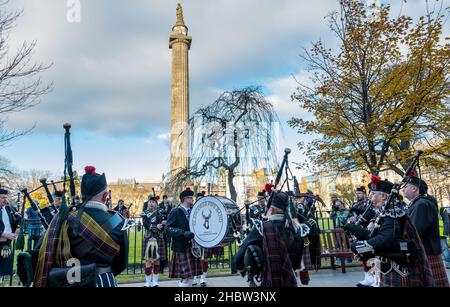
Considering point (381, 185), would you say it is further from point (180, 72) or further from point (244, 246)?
point (180, 72)

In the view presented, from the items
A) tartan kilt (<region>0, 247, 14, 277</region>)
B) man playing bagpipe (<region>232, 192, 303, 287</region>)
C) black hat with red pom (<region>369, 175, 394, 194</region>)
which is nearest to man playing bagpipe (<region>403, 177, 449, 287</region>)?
black hat with red pom (<region>369, 175, 394, 194</region>)

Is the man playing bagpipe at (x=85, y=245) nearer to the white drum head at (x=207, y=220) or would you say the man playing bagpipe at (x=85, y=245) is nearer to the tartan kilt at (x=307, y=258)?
the white drum head at (x=207, y=220)

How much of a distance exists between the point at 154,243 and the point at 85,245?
15.9ft

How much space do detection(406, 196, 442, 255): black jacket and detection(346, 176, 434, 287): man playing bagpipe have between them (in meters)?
0.58

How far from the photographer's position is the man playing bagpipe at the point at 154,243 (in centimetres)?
721

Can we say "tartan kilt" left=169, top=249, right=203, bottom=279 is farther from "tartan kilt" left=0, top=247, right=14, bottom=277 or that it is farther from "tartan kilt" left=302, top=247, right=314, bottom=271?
"tartan kilt" left=0, top=247, right=14, bottom=277

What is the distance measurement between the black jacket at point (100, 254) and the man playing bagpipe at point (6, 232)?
4306mm

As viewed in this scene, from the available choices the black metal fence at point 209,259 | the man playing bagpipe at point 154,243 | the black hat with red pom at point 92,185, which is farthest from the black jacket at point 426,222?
the man playing bagpipe at point 154,243

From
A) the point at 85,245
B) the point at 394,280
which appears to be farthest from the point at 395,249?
the point at 85,245

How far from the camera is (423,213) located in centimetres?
423

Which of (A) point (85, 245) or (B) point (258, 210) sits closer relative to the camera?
(A) point (85, 245)

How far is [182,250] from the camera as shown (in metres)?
6.45

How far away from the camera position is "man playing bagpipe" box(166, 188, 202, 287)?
21.0ft
